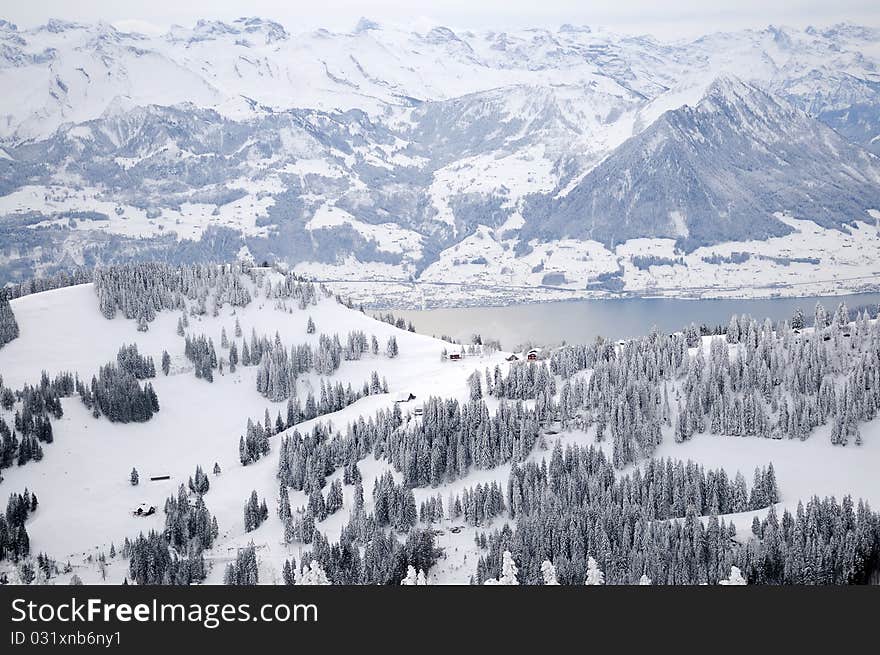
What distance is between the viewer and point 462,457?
494ft

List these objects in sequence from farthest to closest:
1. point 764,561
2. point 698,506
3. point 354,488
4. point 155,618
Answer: point 354,488, point 698,506, point 764,561, point 155,618

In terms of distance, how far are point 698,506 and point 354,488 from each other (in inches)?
1616

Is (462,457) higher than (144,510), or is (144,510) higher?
(462,457)

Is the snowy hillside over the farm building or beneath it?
over

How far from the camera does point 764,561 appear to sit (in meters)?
115

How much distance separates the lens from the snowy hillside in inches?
4943

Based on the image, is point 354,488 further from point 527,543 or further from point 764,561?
point 764,561

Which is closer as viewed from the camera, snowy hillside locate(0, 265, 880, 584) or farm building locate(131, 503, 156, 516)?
snowy hillside locate(0, 265, 880, 584)

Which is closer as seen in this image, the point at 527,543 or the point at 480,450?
the point at 527,543

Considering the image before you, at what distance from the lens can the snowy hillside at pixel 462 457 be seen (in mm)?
125562

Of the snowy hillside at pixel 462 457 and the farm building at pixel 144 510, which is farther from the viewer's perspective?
the farm building at pixel 144 510

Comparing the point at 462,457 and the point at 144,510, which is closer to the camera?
the point at 144,510

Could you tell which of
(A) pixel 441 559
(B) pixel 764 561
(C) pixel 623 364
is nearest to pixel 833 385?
(C) pixel 623 364

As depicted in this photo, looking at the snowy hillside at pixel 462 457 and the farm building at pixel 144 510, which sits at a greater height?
the snowy hillside at pixel 462 457
